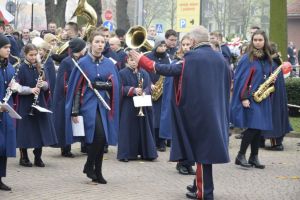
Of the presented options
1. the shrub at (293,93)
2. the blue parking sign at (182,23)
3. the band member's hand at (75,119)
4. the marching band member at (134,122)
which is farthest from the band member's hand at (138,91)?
the blue parking sign at (182,23)

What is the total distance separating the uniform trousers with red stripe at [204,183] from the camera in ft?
28.5

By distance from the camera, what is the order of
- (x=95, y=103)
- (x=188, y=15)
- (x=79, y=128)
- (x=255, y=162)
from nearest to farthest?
1. (x=79, y=128)
2. (x=95, y=103)
3. (x=255, y=162)
4. (x=188, y=15)

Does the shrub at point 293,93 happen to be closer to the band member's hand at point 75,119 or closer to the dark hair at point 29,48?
the dark hair at point 29,48

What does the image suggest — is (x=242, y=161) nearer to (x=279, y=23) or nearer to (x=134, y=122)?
(x=134, y=122)

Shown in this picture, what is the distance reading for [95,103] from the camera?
9.64m

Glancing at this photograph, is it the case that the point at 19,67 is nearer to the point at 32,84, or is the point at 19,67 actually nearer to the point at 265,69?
the point at 32,84

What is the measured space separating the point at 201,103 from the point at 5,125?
94.1 inches

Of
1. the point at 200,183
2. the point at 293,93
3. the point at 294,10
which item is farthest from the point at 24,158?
the point at 294,10

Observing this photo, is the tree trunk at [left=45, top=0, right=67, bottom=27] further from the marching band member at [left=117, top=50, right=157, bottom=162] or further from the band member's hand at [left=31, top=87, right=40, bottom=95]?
the band member's hand at [left=31, top=87, right=40, bottom=95]

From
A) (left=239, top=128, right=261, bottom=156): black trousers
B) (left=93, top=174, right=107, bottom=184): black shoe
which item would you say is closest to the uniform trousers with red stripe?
(left=93, top=174, right=107, bottom=184): black shoe

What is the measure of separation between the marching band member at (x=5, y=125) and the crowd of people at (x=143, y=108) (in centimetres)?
1

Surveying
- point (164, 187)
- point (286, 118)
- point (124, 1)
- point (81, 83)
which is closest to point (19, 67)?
point (81, 83)

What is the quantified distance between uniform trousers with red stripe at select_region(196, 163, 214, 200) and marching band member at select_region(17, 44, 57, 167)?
10.4 ft

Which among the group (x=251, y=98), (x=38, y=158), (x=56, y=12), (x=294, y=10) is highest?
(x=294, y=10)
